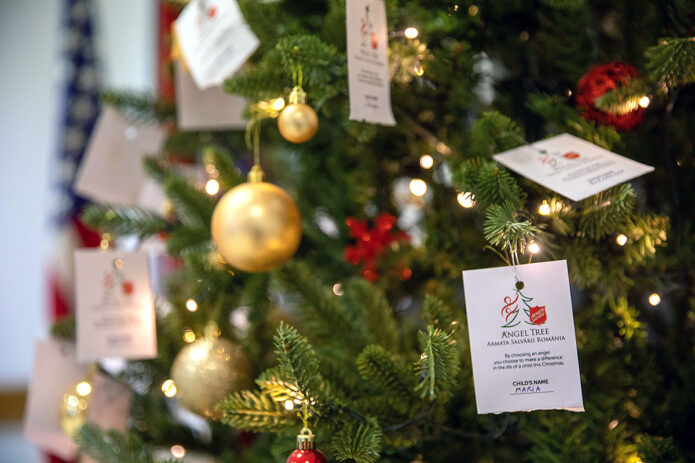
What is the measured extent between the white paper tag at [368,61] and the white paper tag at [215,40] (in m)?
0.14

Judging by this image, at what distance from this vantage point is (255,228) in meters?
0.62

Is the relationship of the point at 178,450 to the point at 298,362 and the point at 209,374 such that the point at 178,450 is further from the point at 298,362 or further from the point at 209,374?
the point at 298,362

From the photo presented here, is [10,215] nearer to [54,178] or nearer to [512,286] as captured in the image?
[54,178]

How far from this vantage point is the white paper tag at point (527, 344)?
45 cm

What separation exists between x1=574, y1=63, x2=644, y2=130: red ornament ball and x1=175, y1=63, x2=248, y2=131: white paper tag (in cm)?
46

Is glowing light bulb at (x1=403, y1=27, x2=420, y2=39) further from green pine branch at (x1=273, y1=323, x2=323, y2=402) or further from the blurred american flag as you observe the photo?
the blurred american flag

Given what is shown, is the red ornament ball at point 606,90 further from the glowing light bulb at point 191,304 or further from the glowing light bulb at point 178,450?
the glowing light bulb at point 178,450

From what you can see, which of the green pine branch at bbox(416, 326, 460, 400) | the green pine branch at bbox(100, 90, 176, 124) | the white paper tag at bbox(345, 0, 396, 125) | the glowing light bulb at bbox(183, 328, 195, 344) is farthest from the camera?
the green pine branch at bbox(100, 90, 176, 124)

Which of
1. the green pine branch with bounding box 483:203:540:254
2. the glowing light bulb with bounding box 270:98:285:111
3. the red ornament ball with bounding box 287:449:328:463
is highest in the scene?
the glowing light bulb with bounding box 270:98:285:111

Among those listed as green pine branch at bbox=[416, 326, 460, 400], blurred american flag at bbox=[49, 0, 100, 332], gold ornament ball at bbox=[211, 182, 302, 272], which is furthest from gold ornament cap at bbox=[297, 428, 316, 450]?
blurred american flag at bbox=[49, 0, 100, 332]

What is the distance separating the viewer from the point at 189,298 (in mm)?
765

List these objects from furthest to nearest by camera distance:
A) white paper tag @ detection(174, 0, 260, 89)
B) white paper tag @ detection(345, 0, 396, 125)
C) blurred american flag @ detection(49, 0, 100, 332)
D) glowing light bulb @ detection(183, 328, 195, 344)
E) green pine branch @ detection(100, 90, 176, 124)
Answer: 1. blurred american flag @ detection(49, 0, 100, 332)
2. green pine branch @ detection(100, 90, 176, 124)
3. glowing light bulb @ detection(183, 328, 195, 344)
4. white paper tag @ detection(174, 0, 260, 89)
5. white paper tag @ detection(345, 0, 396, 125)

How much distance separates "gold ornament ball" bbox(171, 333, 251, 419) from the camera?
0.65m

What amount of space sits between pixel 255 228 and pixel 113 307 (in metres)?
0.26
